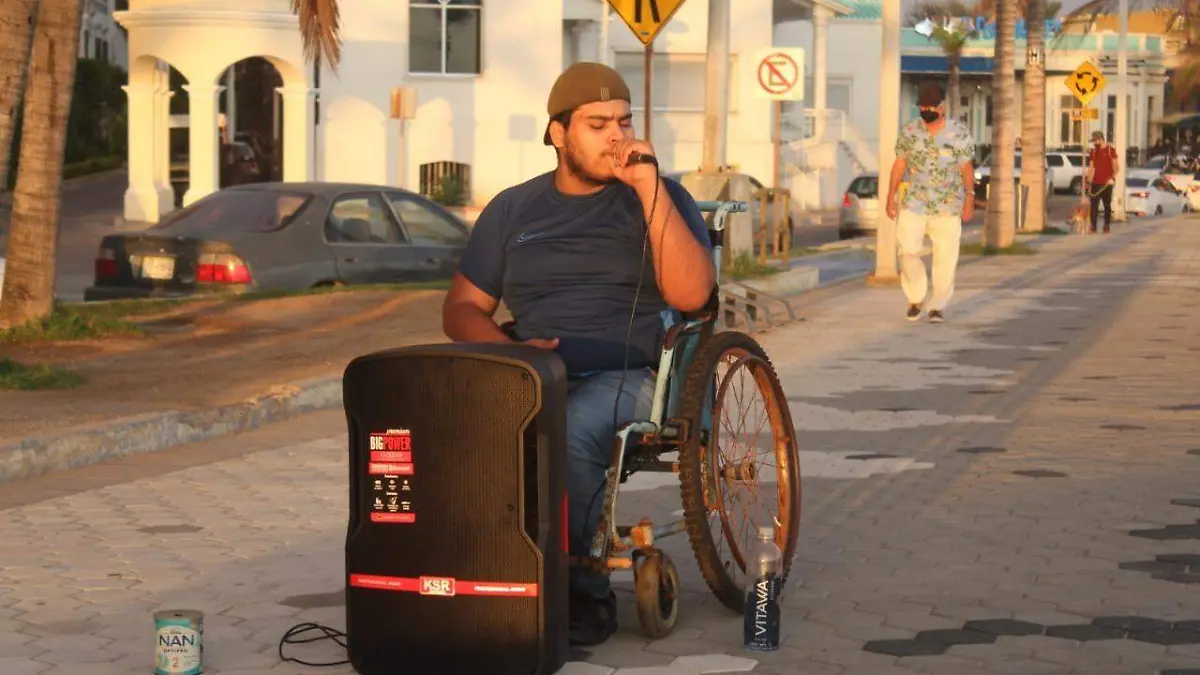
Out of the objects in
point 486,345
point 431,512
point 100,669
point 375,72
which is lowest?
point 100,669

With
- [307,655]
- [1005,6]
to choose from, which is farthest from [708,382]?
[1005,6]

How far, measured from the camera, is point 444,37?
41875 mm

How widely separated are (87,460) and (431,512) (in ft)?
14.6

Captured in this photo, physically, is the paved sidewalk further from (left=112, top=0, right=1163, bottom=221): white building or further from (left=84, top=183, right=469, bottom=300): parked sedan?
(left=112, top=0, right=1163, bottom=221): white building

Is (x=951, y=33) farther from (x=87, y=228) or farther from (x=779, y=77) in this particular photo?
(x=779, y=77)

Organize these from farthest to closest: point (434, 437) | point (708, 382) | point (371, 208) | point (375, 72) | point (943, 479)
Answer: point (375, 72)
point (371, 208)
point (943, 479)
point (708, 382)
point (434, 437)

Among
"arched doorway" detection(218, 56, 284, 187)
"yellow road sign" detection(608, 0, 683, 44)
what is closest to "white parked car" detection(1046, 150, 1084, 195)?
"arched doorway" detection(218, 56, 284, 187)

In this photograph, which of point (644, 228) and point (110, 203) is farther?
point (110, 203)

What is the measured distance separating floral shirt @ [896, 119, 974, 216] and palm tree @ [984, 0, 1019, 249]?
44.0 ft

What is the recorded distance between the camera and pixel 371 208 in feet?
59.0

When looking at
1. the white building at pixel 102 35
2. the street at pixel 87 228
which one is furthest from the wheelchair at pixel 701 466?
the white building at pixel 102 35

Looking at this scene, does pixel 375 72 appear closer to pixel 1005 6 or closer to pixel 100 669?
pixel 1005 6

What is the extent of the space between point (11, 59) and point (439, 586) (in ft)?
25.6

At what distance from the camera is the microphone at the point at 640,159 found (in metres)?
6.27
